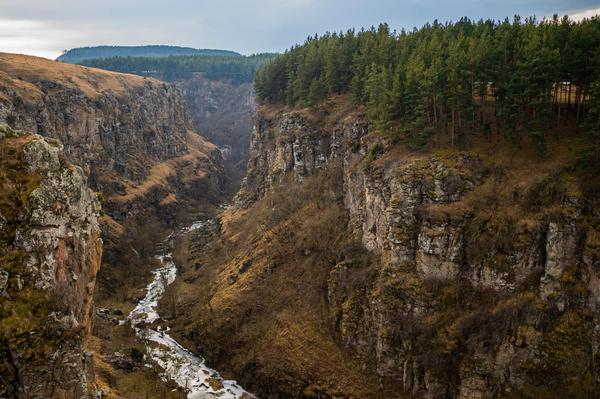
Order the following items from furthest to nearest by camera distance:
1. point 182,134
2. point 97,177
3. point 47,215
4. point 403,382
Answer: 1. point 182,134
2. point 97,177
3. point 403,382
4. point 47,215

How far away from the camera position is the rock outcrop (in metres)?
46.3

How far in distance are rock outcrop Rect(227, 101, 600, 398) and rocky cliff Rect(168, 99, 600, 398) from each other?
13 centimetres

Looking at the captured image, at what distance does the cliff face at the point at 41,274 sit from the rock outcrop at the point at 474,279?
110 feet

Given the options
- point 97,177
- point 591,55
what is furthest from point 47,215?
point 97,177

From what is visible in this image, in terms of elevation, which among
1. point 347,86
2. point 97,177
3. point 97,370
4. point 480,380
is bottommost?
point 97,370

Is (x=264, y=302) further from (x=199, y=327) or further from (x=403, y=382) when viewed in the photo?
(x=403, y=382)

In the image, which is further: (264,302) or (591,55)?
(264,302)

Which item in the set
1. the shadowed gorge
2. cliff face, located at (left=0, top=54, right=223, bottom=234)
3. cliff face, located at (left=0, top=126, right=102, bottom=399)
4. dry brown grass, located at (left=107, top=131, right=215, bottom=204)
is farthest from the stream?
A: dry brown grass, located at (left=107, top=131, right=215, bottom=204)

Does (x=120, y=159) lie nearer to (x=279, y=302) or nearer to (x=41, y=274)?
(x=279, y=302)

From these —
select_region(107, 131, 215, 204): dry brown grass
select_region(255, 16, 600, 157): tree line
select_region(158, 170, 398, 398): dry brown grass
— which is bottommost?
select_region(158, 170, 398, 398): dry brown grass

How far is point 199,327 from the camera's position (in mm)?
74562

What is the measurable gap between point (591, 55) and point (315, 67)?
61348 millimetres

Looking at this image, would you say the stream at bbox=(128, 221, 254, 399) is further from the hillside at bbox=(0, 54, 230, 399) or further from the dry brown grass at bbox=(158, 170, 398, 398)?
the hillside at bbox=(0, 54, 230, 399)

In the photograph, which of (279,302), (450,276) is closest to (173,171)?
(279,302)
